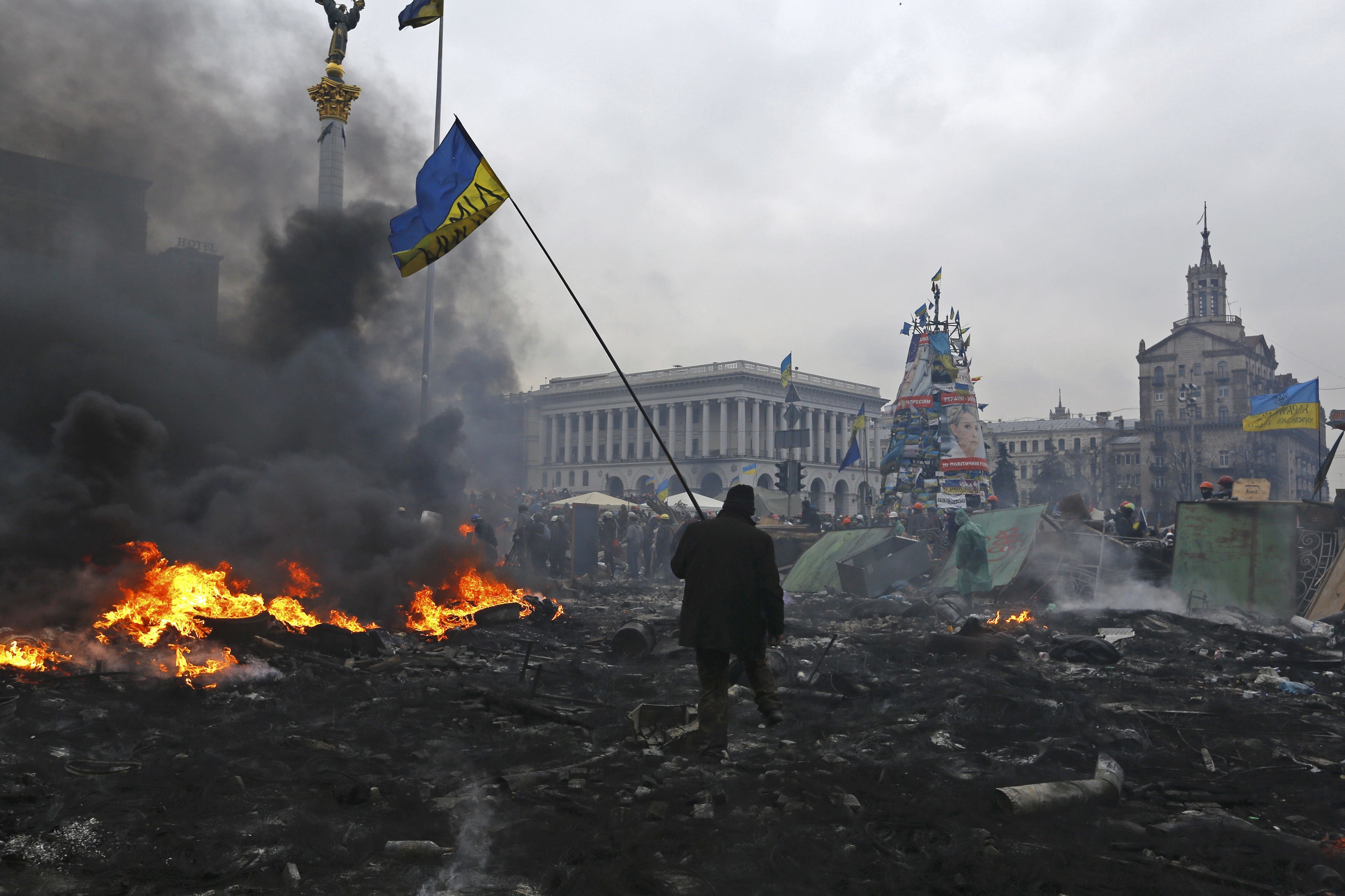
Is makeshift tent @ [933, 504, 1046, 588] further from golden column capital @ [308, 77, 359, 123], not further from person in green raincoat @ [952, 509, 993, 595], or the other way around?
golden column capital @ [308, 77, 359, 123]

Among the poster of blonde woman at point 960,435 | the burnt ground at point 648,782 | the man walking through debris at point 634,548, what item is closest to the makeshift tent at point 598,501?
the man walking through debris at point 634,548

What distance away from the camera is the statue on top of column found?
23.8m

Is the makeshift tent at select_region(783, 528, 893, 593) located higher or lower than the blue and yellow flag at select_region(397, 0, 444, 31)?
lower

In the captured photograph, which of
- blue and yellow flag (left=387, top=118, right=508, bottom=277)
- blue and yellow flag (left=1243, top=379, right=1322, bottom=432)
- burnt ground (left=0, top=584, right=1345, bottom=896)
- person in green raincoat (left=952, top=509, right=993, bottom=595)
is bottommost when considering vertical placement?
burnt ground (left=0, top=584, right=1345, bottom=896)

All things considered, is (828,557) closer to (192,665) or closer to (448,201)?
(448,201)

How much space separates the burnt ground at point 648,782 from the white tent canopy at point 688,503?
2268cm

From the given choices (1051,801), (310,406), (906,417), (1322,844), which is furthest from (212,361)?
(906,417)

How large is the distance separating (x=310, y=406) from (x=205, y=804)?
1265 cm

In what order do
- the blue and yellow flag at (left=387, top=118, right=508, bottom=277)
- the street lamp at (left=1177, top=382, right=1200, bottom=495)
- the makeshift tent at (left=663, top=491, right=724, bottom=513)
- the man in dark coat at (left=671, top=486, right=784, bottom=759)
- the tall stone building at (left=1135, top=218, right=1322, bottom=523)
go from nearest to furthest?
the man in dark coat at (left=671, top=486, right=784, bottom=759)
the blue and yellow flag at (left=387, top=118, right=508, bottom=277)
the makeshift tent at (left=663, top=491, right=724, bottom=513)
the street lamp at (left=1177, top=382, right=1200, bottom=495)
the tall stone building at (left=1135, top=218, right=1322, bottom=523)

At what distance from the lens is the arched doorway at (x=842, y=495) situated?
3826 inches

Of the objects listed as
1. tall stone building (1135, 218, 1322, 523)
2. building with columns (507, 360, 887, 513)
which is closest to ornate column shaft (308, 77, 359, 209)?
building with columns (507, 360, 887, 513)

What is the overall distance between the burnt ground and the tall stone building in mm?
82358

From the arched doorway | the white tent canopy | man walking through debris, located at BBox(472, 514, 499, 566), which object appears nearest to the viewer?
man walking through debris, located at BBox(472, 514, 499, 566)

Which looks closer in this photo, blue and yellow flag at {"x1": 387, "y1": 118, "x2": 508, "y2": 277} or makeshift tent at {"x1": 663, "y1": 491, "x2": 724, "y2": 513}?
blue and yellow flag at {"x1": 387, "y1": 118, "x2": 508, "y2": 277}
